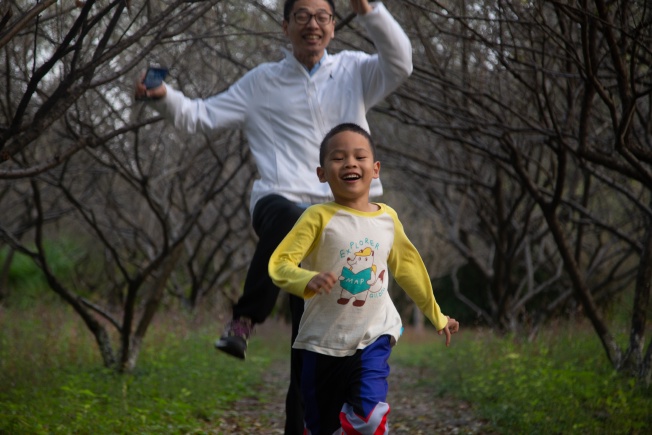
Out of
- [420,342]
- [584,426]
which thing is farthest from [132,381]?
[420,342]

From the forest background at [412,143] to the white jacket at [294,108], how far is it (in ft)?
1.72

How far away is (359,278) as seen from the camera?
358 cm

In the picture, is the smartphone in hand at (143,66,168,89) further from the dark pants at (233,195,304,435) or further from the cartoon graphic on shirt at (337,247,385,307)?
the cartoon graphic on shirt at (337,247,385,307)

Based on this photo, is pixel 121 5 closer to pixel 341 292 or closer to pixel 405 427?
pixel 341 292

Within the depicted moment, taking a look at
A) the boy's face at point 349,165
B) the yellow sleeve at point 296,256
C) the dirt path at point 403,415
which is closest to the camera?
the yellow sleeve at point 296,256

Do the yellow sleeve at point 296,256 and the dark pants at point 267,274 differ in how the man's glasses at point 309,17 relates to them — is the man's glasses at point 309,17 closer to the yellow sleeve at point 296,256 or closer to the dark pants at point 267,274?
the dark pants at point 267,274

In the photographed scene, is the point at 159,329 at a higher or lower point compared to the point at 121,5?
lower

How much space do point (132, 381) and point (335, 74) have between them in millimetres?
3966

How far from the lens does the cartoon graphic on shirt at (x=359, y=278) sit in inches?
141

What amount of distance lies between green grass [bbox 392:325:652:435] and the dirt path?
15 centimetres

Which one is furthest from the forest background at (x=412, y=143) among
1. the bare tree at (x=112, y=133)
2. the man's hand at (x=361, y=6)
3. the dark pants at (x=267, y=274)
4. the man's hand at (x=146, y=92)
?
the dark pants at (x=267, y=274)

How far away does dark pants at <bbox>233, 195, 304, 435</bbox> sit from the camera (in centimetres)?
404

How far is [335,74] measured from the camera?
4445 millimetres

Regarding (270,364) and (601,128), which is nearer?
(601,128)
